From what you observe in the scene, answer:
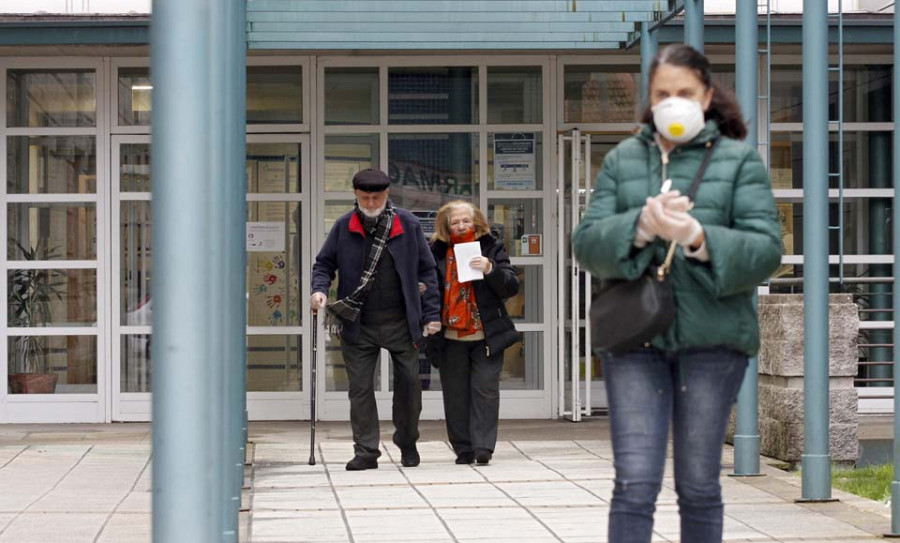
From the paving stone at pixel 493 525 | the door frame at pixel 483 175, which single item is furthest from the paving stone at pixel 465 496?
the door frame at pixel 483 175

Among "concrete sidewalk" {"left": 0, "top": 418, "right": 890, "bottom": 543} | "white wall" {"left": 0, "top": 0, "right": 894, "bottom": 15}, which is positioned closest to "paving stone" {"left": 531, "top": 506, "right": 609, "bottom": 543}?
"concrete sidewalk" {"left": 0, "top": 418, "right": 890, "bottom": 543}

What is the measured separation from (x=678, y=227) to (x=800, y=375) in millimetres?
6022

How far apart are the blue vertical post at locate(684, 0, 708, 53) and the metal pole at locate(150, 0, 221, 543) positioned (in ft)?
21.2

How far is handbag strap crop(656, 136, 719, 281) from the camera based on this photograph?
4156 millimetres

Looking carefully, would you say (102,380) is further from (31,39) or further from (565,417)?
(565,417)

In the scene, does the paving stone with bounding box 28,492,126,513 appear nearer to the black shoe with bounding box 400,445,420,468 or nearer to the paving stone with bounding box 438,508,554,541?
the paving stone with bounding box 438,508,554,541

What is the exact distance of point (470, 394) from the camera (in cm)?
968

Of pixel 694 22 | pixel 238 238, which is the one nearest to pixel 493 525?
pixel 238 238

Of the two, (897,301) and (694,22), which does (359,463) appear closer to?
(694,22)

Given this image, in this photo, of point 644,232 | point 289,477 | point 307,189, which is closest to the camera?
point 644,232

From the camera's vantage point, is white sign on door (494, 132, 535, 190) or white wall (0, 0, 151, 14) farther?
white sign on door (494, 132, 535, 190)

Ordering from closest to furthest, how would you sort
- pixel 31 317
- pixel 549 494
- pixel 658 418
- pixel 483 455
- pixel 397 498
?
pixel 658 418 < pixel 397 498 < pixel 549 494 < pixel 483 455 < pixel 31 317

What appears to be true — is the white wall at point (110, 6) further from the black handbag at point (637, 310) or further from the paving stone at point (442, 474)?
the black handbag at point (637, 310)

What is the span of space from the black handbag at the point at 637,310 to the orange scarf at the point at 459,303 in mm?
5253
